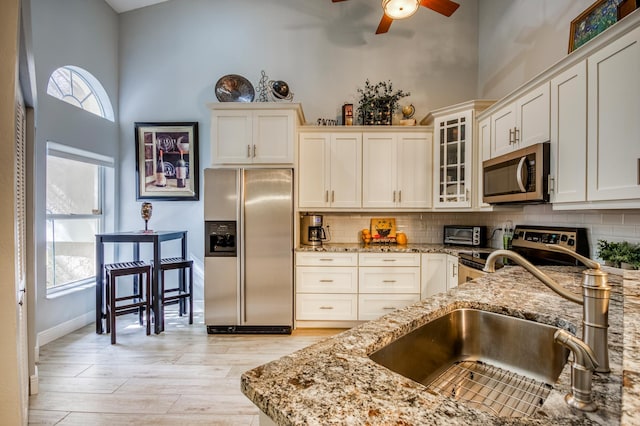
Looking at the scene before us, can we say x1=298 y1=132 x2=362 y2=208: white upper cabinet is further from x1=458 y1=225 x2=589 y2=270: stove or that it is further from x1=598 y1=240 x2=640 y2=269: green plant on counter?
x1=598 y1=240 x2=640 y2=269: green plant on counter

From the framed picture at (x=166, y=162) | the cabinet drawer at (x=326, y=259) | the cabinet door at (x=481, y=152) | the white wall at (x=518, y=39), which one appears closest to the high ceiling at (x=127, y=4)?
the framed picture at (x=166, y=162)

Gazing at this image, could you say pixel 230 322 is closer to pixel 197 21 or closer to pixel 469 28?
pixel 197 21

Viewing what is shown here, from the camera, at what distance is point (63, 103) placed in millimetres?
3018

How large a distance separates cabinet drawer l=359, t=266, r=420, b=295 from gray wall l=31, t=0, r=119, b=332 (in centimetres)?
301

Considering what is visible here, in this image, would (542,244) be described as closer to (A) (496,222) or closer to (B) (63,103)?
(A) (496,222)

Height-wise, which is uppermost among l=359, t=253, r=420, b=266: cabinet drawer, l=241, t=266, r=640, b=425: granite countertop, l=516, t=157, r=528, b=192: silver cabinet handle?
l=516, t=157, r=528, b=192: silver cabinet handle

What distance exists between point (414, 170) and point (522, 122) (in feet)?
3.95

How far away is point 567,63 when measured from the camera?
1.88 meters

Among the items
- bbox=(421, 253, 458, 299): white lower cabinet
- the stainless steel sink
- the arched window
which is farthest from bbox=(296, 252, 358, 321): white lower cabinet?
the arched window

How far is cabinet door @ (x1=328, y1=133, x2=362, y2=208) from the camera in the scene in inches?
134

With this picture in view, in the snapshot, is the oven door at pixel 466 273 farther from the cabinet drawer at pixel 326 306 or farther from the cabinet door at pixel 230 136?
the cabinet door at pixel 230 136

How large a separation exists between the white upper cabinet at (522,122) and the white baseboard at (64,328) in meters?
4.46

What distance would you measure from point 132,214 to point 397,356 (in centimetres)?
390

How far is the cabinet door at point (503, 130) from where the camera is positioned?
247cm
